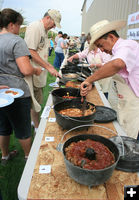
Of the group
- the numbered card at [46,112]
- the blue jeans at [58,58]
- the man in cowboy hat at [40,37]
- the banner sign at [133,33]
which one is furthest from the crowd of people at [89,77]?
the blue jeans at [58,58]

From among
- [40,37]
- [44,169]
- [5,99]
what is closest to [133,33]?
[40,37]

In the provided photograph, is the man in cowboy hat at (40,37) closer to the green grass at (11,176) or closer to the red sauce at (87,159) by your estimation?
the green grass at (11,176)

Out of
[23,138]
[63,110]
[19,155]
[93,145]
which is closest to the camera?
[93,145]

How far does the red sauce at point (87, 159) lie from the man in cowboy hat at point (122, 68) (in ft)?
2.69

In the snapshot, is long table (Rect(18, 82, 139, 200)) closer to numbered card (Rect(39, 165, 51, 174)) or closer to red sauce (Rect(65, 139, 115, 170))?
numbered card (Rect(39, 165, 51, 174))

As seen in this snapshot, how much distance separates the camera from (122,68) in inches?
65.9

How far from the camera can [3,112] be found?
6.98ft

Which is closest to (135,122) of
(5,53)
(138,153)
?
(138,153)

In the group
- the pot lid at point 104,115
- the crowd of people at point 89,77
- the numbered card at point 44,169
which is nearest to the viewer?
the numbered card at point 44,169

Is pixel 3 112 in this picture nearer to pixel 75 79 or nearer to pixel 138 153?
pixel 75 79

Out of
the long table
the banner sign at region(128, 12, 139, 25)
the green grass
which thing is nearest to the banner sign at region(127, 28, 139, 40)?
the banner sign at region(128, 12, 139, 25)

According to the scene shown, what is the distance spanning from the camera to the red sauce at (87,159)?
1.04 m

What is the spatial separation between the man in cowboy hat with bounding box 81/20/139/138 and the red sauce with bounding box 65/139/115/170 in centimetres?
82

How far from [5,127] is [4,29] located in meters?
1.36
